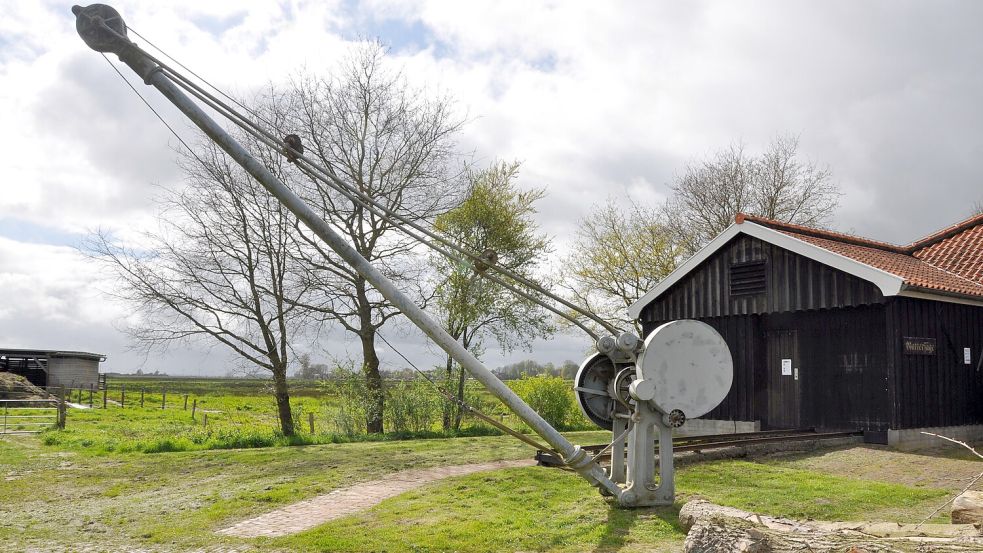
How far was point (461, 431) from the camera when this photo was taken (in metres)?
18.3

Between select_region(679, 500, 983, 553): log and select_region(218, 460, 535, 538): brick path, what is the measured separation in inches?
174

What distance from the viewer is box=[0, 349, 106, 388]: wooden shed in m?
40.3

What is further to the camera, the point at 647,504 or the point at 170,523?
the point at 170,523

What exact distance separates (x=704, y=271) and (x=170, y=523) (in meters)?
11.9

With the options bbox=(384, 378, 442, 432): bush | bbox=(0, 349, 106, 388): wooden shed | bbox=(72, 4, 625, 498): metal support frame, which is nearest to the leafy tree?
bbox=(384, 378, 442, 432): bush

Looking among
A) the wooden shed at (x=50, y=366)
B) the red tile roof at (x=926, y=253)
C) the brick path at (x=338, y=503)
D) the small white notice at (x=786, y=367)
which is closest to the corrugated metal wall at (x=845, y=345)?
the small white notice at (x=786, y=367)

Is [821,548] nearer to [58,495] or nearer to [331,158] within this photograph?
[58,495]

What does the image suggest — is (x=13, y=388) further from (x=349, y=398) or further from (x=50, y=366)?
(x=349, y=398)

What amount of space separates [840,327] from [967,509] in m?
8.54

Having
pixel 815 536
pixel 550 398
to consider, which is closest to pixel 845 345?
pixel 550 398

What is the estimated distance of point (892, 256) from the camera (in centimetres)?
1670

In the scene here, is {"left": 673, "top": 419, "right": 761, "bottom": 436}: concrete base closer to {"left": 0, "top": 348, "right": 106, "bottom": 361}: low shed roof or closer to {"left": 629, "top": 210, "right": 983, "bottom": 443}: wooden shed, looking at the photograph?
{"left": 629, "top": 210, "right": 983, "bottom": 443}: wooden shed

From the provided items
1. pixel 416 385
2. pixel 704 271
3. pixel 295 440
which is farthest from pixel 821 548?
pixel 416 385

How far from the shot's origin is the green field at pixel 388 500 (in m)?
7.34
